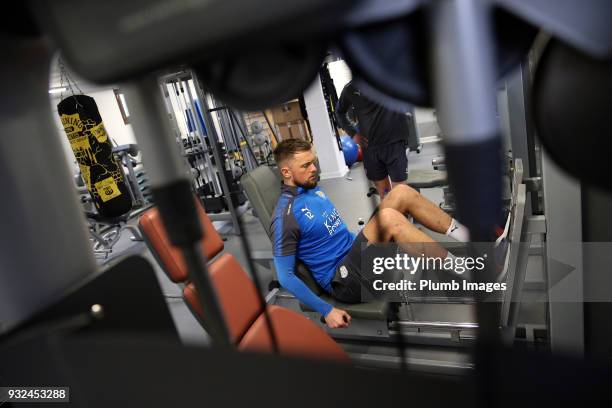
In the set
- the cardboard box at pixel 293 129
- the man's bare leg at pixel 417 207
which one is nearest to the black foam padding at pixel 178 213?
the man's bare leg at pixel 417 207

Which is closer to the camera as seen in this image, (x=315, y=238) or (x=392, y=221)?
(x=315, y=238)

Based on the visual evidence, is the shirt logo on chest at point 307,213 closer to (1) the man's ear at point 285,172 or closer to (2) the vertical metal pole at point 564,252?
(1) the man's ear at point 285,172

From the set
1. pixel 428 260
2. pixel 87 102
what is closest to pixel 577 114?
pixel 428 260

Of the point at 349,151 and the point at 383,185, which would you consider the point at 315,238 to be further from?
the point at 349,151

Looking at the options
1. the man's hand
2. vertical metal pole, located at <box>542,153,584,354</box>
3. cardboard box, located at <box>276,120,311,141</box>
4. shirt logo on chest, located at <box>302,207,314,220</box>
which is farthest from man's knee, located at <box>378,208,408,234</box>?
cardboard box, located at <box>276,120,311,141</box>

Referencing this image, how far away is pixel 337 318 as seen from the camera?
1.96 meters

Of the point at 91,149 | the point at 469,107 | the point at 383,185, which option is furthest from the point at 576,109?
the point at 91,149

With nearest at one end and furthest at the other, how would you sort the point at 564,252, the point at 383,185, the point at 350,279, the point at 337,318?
the point at 564,252, the point at 337,318, the point at 350,279, the point at 383,185

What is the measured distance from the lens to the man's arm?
2.00 meters

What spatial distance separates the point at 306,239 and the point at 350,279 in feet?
1.09

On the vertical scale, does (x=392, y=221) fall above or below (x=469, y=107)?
below

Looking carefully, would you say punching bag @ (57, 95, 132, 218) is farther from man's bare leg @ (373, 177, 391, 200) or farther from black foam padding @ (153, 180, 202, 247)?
black foam padding @ (153, 180, 202, 247)

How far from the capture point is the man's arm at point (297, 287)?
200cm

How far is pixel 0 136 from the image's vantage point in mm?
361
